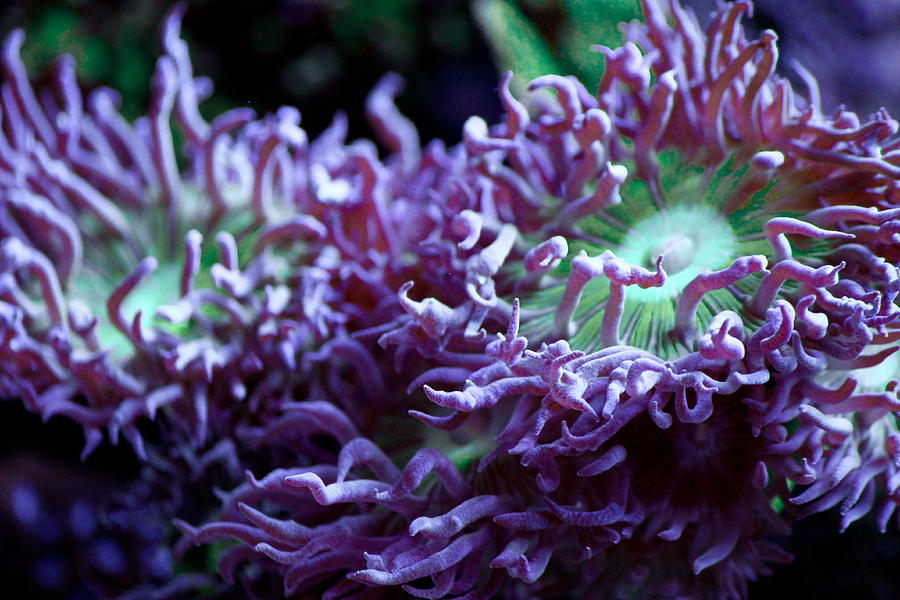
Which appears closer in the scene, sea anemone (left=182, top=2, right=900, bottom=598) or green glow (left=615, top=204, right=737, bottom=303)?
sea anemone (left=182, top=2, right=900, bottom=598)

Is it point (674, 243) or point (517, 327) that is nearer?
point (517, 327)

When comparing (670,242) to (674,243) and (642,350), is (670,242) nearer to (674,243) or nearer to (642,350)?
(674,243)

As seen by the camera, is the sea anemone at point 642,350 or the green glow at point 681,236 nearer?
the sea anemone at point 642,350

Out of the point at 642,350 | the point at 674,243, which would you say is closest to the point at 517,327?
the point at 642,350

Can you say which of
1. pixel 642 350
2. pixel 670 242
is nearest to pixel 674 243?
pixel 670 242

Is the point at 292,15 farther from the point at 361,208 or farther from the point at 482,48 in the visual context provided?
the point at 361,208

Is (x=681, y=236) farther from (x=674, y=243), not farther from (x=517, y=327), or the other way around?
(x=517, y=327)

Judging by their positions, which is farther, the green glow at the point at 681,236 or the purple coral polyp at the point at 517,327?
the green glow at the point at 681,236

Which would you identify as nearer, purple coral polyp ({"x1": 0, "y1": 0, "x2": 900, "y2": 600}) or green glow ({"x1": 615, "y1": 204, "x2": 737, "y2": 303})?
purple coral polyp ({"x1": 0, "y1": 0, "x2": 900, "y2": 600})
